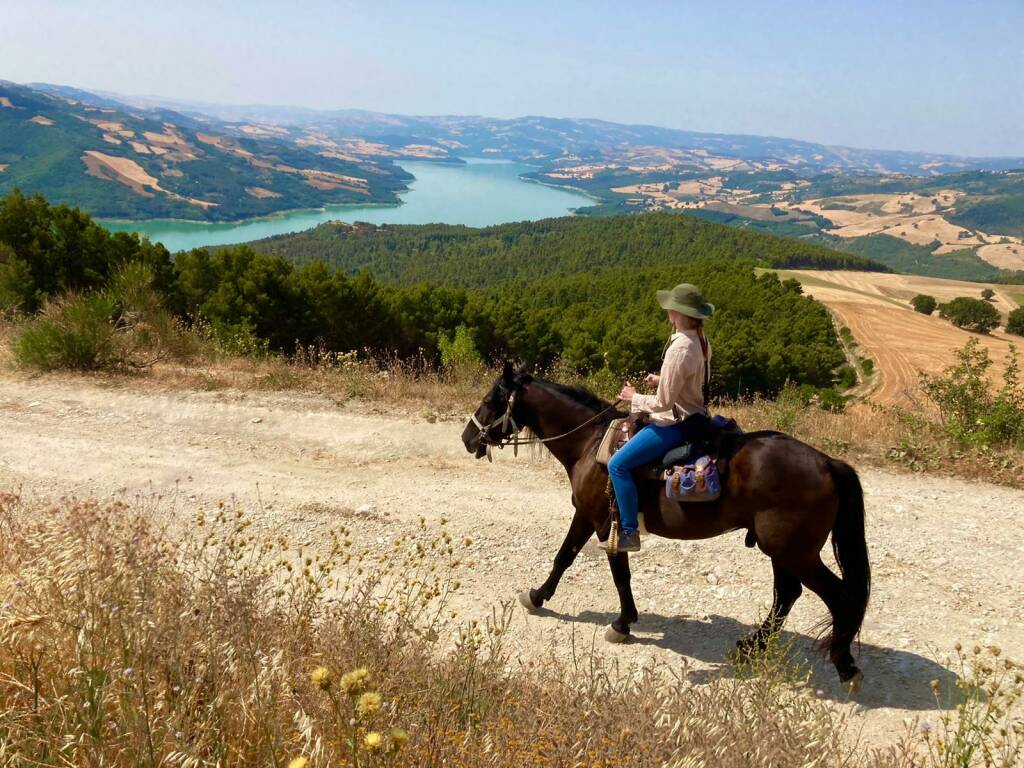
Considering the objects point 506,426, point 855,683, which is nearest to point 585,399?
point 506,426

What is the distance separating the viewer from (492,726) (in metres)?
2.65

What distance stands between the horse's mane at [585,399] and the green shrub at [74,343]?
8.45 metres

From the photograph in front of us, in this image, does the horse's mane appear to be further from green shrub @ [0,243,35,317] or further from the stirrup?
green shrub @ [0,243,35,317]

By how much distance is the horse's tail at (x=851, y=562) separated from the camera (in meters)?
4.28

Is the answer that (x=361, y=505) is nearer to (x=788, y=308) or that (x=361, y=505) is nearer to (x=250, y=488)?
(x=250, y=488)

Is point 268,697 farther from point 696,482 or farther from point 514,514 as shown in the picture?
point 514,514

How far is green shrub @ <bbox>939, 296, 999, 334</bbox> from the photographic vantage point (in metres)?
71.2

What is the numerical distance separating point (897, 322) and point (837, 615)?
78.4 meters

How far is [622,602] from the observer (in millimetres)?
4895

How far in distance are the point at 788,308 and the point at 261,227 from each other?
492 feet

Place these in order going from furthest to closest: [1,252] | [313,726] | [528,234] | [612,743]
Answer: [528,234] → [1,252] → [612,743] → [313,726]

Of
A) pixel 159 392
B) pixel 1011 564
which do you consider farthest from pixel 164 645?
pixel 159 392

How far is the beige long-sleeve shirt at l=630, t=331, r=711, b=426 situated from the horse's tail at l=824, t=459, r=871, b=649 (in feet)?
3.35

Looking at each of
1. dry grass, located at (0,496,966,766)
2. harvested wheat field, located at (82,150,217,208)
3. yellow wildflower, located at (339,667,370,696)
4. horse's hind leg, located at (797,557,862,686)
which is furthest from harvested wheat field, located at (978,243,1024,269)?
harvested wheat field, located at (82,150,217,208)
